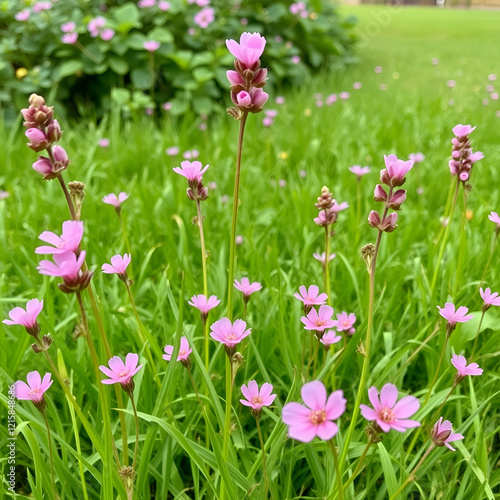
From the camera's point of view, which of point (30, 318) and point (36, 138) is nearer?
point (36, 138)

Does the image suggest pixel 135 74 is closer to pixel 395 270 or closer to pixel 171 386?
pixel 395 270

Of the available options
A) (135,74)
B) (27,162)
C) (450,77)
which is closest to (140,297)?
(27,162)

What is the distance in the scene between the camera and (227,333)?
31.4 inches

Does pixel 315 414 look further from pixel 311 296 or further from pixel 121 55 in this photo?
pixel 121 55

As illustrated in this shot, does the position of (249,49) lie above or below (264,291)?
above

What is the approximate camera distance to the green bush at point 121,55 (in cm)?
379

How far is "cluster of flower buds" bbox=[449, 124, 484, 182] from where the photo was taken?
1.10 m

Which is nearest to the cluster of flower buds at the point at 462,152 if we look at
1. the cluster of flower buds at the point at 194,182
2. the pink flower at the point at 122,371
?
the cluster of flower buds at the point at 194,182

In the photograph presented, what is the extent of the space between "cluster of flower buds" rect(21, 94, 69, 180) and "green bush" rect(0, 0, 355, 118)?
2.90 metres

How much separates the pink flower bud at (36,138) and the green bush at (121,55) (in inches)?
115

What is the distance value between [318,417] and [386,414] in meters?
0.14

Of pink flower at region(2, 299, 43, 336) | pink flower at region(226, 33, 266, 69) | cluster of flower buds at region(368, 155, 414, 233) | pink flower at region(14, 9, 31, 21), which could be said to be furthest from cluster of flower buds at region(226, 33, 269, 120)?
pink flower at region(14, 9, 31, 21)

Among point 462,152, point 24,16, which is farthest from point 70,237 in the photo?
point 24,16

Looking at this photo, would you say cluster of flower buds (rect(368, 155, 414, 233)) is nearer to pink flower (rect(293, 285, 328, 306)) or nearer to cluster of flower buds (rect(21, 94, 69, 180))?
pink flower (rect(293, 285, 328, 306))
